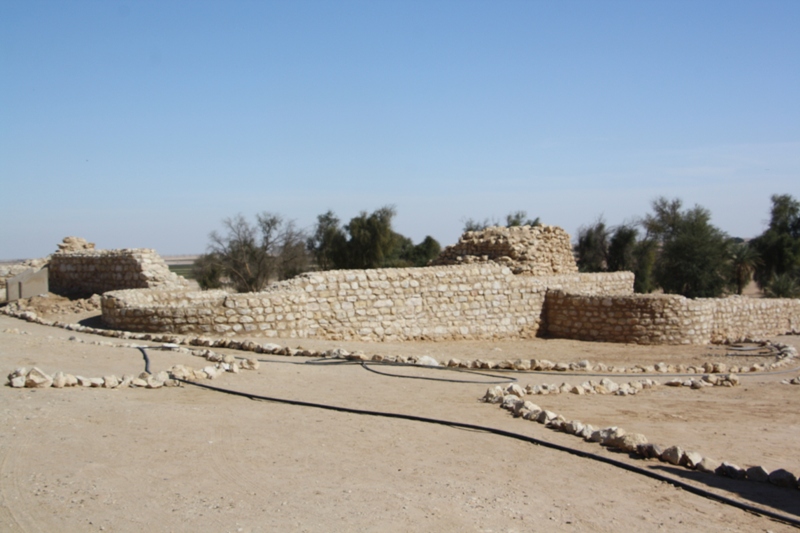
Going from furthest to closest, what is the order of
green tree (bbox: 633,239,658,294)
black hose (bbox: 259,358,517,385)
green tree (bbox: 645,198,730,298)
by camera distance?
green tree (bbox: 633,239,658,294) → green tree (bbox: 645,198,730,298) → black hose (bbox: 259,358,517,385)

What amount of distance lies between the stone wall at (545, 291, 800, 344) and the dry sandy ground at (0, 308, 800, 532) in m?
7.26

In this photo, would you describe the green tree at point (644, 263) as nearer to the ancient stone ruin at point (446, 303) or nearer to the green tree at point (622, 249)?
the green tree at point (622, 249)

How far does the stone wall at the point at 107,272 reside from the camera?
56.1 ft

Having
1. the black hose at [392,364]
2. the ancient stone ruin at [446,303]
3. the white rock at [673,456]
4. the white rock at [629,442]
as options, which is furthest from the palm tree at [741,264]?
the white rock at [673,456]

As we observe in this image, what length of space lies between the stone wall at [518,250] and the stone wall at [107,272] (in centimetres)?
717

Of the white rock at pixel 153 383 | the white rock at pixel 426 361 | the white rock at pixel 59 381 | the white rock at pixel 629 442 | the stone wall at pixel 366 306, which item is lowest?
the white rock at pixel 629 442

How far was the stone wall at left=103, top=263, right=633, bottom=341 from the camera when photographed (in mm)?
12609

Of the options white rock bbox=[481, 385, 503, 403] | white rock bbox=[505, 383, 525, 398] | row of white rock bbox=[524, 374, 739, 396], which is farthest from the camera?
row of white rock bbox=[524, 374, 739, 396]

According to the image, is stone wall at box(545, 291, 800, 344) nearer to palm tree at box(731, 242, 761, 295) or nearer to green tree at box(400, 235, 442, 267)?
palm tree at box(731, 242, 761, 295)

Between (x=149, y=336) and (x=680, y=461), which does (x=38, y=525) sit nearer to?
(x=680, y=461)

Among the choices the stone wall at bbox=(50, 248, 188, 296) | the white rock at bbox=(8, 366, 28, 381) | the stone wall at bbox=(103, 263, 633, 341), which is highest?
the stone wall at bbox=(50, 248, 188, 296)

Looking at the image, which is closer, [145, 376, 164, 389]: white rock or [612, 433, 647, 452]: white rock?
[612, 433, 647, 452]: white rock

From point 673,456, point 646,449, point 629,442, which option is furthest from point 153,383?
point 673,456

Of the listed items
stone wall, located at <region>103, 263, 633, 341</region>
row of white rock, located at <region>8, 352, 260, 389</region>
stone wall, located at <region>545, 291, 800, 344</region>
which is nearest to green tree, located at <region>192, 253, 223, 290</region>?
stone wall, located at <region>103, 263, 633, 341</region>
